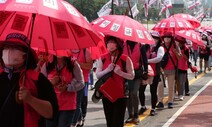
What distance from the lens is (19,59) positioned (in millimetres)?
3170

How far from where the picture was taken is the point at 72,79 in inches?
204

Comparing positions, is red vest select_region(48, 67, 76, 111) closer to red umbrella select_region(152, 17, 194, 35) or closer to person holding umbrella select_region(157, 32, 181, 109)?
person holding umbrella select_region(157, 32, 181, 109)

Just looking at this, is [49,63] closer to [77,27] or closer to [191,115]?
[77,27]

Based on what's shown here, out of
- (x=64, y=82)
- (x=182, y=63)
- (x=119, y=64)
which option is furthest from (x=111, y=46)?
(x=182, y=63)

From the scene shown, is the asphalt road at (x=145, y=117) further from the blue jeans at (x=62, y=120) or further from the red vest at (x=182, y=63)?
the blue jeans at (x=62, y=120)

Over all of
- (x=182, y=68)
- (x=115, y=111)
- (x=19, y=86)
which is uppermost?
(x=19, y=86)

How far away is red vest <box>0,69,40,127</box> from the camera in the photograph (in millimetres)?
3182

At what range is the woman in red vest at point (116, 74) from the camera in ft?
19.5

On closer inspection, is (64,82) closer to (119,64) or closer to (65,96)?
(65,96)

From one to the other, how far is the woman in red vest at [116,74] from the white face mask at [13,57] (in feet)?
9.36

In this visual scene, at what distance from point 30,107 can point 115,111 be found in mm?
2863

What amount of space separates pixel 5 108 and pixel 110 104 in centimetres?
295

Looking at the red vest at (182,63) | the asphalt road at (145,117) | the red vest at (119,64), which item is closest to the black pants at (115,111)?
the red vest at (119,64)

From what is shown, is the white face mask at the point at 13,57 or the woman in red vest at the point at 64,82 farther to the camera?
the woman in red vest at the point at 64,82
